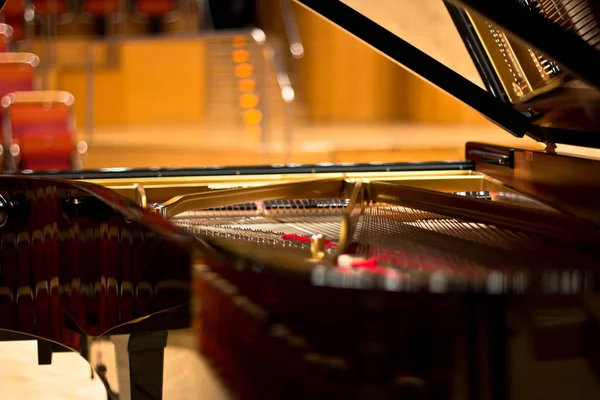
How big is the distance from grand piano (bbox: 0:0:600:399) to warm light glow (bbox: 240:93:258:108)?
15.1 ft

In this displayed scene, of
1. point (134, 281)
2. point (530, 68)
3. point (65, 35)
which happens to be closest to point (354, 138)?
point (65, 35)

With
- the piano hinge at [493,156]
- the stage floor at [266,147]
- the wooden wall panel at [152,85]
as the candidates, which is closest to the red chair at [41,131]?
the stage floor at [266,147]

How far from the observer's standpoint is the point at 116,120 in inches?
280

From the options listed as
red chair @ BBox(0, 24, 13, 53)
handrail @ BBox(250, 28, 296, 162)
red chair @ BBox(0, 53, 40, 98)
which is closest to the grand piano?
handrail @ BBox(250, 28, 296, 162)

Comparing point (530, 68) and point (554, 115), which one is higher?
point (530, 68)

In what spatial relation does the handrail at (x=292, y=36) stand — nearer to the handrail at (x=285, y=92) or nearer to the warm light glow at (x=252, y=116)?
the handrail at (x=285, y=92)

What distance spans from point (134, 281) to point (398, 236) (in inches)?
20.9

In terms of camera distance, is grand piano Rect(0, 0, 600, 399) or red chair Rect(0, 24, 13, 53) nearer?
grand piano Rect(0, 0, 600, 399)

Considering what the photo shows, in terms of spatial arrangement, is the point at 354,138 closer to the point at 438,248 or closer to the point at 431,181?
the point at 431,181

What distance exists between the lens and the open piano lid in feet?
3.80

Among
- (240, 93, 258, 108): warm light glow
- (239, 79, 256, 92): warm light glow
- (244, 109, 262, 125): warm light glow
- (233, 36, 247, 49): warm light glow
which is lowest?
(244, 109, 262, 125): warm light glow

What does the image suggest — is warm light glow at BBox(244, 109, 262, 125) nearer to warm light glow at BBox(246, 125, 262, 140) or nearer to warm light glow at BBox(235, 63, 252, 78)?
warm light glow at BBox(246, 125, 262, 140)

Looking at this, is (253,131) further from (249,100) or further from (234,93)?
(234,93)

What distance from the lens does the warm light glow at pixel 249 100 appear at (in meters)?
6.62
